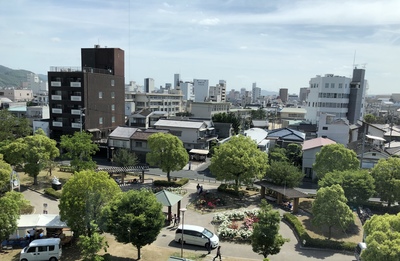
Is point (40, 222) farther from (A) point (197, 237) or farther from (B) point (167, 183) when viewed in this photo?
(B) point (167, 183)

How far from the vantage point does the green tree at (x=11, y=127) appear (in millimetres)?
43175

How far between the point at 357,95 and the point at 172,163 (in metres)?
54.3

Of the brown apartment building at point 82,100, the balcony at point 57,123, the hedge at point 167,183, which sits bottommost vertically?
the hedge at point 167,183

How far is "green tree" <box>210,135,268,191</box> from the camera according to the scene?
29172mm

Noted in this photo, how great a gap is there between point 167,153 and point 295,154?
19.6 metres

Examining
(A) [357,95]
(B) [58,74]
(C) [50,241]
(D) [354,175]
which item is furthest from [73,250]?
(A) [357,95]

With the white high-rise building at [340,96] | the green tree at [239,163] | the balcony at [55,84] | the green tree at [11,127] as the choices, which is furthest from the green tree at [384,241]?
the white high-rise building at [340,96]

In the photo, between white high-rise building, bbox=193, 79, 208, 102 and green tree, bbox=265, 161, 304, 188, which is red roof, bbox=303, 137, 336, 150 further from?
white high-rise building, bbox=193, 79, 208, 102

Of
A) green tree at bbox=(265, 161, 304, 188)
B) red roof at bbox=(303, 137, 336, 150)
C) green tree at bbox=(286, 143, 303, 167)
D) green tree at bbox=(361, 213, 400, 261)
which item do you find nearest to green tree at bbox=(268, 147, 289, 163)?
green tree at bbox=(286, 143, 303, 167)

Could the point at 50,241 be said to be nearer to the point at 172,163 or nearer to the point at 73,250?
the point at 73,250

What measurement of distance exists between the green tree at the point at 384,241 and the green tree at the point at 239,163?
1490 centimetres

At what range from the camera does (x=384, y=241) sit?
13281mm

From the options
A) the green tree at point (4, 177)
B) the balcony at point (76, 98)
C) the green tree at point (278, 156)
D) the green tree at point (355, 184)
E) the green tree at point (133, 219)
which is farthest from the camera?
the balcony at point (76, 98)

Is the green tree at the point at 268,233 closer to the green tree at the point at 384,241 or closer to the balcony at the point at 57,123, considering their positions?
the green tree at the point at 384,241
